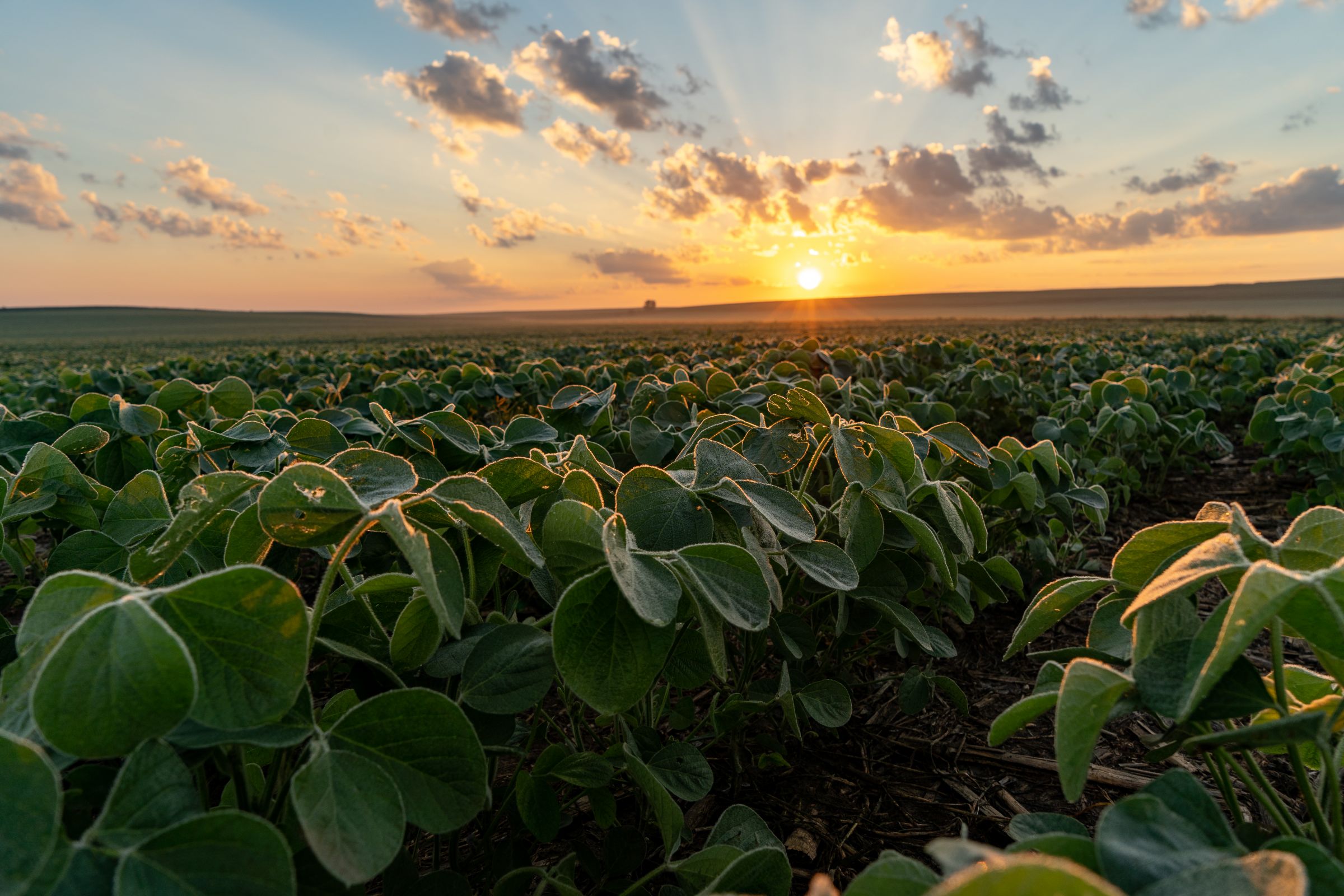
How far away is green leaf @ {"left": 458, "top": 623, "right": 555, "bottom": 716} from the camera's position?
0.90 m

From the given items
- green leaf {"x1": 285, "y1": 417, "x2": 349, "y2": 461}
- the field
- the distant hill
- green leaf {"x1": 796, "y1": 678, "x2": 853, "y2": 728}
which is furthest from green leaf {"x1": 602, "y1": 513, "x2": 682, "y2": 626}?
the distant hill

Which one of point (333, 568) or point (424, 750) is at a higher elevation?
point (333, 568)

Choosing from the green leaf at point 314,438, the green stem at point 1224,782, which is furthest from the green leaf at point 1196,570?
the green leaf at point 314,438

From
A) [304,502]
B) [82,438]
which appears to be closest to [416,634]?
[304,502]

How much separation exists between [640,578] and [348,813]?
36 cm

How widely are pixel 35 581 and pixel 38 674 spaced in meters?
3.35

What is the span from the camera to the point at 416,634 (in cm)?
87

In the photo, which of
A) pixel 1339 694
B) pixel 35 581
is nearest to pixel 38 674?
pixel 1339 694

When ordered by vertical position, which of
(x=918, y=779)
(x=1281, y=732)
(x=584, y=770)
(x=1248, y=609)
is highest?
(x=1248, y=609)

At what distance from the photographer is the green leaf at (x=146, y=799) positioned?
0.55 m

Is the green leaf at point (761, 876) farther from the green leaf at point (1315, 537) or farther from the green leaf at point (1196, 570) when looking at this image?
the green leaf at point (1315, 537)

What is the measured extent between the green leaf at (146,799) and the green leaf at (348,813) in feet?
0.27

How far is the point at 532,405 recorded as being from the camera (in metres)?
4.55

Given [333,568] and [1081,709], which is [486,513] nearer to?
[333,568]
